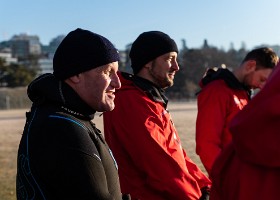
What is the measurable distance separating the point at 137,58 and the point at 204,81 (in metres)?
1.01

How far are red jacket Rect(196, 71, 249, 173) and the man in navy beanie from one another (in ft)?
5.74

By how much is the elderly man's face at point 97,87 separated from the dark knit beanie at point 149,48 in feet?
4.24

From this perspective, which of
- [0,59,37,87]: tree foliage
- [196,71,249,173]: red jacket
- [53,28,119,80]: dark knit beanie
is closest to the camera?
[53,28,119,80]: dark knit beanie

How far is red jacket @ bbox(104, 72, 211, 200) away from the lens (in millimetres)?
2982

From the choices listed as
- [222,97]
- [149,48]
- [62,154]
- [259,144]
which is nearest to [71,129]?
[62,154]

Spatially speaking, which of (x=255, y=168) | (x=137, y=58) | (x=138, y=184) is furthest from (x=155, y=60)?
(x=255, y=168)

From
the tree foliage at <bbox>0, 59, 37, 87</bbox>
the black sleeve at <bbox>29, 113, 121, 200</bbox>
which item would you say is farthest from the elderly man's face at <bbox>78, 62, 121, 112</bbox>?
the tree foliage at <bbox>0, 59, 37, 87</bbox>

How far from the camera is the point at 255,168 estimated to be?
1.62 m

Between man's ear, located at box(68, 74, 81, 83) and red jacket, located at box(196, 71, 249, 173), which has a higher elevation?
man's ear, located at box(68, 74, 81, 83)

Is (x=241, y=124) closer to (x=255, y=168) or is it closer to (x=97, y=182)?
(x=255, y=168)

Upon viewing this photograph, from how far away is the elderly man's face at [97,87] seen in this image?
2.23 m

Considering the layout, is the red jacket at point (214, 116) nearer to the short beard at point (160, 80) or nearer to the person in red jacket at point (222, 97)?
the person in red jacket at point (222, 97)

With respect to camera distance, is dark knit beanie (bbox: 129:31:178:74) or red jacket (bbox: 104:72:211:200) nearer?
red jacket (bbox: 104:72:211:200)

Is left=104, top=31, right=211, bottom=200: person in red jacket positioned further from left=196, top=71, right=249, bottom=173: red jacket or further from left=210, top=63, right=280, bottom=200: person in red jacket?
left=210, top=63, right=280, bottom=200: person in red jacket
